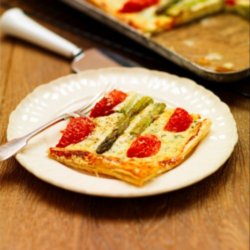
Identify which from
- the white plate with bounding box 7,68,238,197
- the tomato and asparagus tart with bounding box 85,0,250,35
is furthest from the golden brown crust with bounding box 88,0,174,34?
the white plate with bounding box 7,68,238,197

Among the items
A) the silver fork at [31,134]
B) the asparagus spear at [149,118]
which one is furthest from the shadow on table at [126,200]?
the asparagus spear at [149,118]

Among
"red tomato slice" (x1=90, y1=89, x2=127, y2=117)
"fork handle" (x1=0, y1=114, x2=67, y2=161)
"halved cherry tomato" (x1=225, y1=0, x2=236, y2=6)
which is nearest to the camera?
"fork handle" (x1=0, y1=114, x2=67, y2=161)

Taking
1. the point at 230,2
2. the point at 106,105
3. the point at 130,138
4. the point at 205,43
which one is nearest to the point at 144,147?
the point at 130,138

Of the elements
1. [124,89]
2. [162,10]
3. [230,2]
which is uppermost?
[124,89]

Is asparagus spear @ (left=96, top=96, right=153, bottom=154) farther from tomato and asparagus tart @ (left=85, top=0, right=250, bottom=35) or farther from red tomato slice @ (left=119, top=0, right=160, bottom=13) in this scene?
red tomato slice @ (left=119, top=0, right=160, bottom=13)

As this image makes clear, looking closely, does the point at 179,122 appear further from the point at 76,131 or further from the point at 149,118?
the point at 76,131

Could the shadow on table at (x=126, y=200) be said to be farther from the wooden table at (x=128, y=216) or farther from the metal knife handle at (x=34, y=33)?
the metal knife handle at (x=34, y=33)

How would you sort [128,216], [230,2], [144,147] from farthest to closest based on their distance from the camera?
[230,2] → [144,147] → [128,216]
